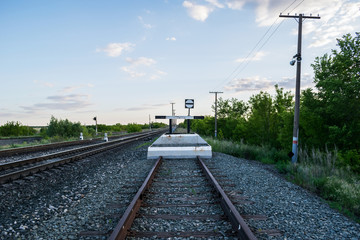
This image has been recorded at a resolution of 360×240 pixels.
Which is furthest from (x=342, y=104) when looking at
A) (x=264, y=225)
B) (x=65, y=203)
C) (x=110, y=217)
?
(x=65, y=203)

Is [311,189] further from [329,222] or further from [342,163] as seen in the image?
[342,163]

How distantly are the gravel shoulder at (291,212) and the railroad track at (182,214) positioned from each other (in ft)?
1.43

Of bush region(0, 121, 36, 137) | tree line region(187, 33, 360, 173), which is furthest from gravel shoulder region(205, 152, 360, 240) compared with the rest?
bush region(0, 121, 36, 137)

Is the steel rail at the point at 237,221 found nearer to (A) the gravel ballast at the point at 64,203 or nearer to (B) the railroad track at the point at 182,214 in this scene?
(B) the railroad track at the point at 182,214

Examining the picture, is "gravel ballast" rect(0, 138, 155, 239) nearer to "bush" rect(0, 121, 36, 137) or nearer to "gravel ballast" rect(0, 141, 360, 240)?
"gravel ballast" rect(0, 141, 360, 240)

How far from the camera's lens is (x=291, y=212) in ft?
14.5

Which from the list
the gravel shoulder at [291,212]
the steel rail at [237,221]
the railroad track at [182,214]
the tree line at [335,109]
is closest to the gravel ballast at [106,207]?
the gravel shoulder at [291,212]

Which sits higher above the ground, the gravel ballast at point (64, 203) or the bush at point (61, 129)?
the bush at point (61, 129)

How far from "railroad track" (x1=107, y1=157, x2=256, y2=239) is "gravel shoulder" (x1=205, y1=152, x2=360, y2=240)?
1.43ft

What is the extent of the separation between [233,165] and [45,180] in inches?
273

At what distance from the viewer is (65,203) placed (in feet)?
17.0

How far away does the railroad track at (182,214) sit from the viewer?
11.2ft

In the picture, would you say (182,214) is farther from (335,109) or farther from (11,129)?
(11,129)

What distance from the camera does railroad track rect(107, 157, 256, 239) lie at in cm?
340
